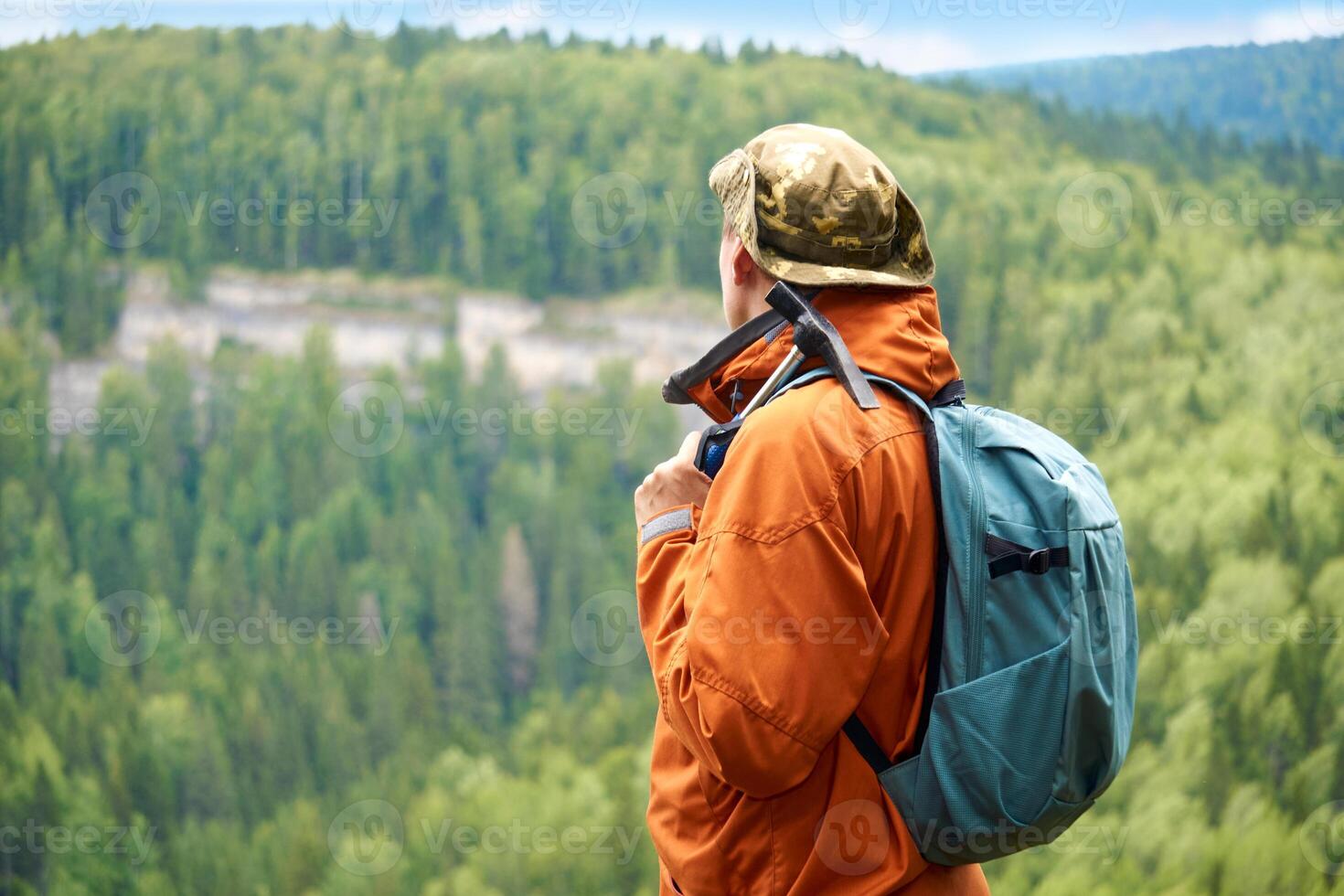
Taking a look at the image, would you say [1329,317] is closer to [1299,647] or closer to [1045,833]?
[1299,647]

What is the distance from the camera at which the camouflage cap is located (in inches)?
56.4

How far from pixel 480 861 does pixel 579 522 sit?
148 cm

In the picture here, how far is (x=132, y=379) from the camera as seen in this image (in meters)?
5.08

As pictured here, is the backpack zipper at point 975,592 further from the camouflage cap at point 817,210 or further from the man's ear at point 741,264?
the man's ear at point 741,264

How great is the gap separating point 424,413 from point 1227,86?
368 centimetres

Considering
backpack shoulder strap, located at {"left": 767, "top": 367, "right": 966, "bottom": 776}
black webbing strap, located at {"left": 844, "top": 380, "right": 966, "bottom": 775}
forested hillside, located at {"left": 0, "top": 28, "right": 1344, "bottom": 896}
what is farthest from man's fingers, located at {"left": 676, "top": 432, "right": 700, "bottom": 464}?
forested hillside, located at {"left": 0, "top": 28, "right": 1344, "bottom": 896}

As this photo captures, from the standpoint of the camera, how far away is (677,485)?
151 centimetres

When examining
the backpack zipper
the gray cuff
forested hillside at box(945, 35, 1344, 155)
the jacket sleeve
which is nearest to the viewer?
the jacket sleeve

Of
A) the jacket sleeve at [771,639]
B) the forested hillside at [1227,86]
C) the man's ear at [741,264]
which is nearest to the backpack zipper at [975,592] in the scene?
the jacket sleeve at [771,639]

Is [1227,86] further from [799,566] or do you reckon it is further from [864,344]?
[799,566]

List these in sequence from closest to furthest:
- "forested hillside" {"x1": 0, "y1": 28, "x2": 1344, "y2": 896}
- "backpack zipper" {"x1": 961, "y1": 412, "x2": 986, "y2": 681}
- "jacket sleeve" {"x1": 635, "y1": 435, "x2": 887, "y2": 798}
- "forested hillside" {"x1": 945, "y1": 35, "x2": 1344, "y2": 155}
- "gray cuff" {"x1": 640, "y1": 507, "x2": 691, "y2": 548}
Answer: "jacket sleeve" {"x1": 635, "y1": 435, "x2": 887, "y2": 798}
"backpack zipper" {"x1": 961, "y1": 412, "x2": 986, "y2": 681}
"gray cuff" {"x1": 640, "y1": 507, "x2": 691, "y2": 548}
"forested hillside" {"x1": 945, "y1": 35, "x2": 1344, "y2": 155}
"forested hillside" {"x1": 0, "y1": 28, "x2": 1344, "y2": 896}

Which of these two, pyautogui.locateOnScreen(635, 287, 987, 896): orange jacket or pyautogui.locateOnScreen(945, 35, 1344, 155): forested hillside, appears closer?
pyautogui.locateOnScreen(635, 287, 987, 896): orange jacket

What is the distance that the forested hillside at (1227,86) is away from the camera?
182 inches

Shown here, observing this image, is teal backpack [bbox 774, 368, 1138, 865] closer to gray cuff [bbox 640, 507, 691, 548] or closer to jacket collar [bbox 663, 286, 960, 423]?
jacket collar [bbox 663, 286, 960, 423]
